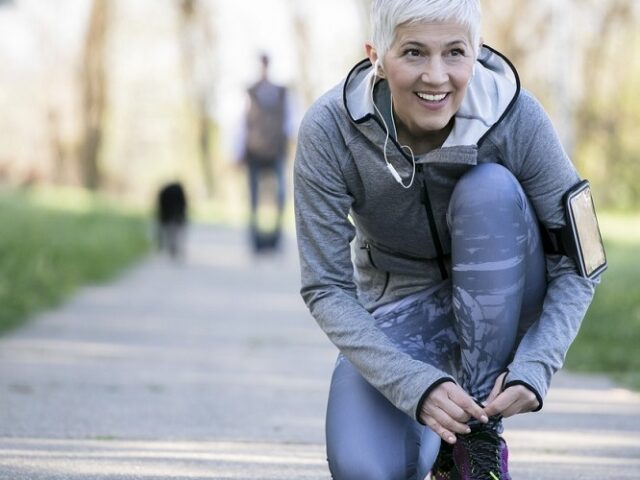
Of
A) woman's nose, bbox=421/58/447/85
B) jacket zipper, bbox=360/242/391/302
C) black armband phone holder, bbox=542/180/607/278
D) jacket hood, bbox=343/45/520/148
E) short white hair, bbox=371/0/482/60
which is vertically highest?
short white hair, bbox=371/0/482/60

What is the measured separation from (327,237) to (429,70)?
1.55 ft

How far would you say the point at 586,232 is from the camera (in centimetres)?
337

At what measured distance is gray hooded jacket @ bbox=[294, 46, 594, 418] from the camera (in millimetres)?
3295

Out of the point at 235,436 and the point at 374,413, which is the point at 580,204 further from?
the point at 235,436

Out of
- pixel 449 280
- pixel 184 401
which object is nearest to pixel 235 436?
pixel 184 401

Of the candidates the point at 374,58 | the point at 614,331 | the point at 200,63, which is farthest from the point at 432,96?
the point at 200,63

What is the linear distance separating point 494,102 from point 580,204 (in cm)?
31

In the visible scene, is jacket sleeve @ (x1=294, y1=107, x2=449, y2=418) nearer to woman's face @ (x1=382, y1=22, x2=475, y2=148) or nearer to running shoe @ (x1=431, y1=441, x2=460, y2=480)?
woman's face @ (x1=382, y1=22, x2=475, y2=148)

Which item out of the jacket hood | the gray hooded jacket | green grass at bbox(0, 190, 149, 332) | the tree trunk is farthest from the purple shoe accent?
the tree trunk

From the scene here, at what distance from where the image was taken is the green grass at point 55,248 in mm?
9302

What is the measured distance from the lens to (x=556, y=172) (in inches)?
131

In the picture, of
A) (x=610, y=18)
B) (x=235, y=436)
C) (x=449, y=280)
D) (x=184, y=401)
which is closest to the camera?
(x=449, y=280)

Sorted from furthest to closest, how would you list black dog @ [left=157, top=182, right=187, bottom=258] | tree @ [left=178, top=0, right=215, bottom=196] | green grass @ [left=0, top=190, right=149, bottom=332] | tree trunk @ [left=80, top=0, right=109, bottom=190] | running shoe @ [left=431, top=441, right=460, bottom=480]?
tree @ [left=178, top=0, right=215, bottom=196] < tree trunk @ [left=80, top=0, right=109, bottom=190] < black dog @ [left=157, top=182, right=187, bottom=258] < green grass @ [left=0, top=190, right=149, bottom=332] < running shoe @ [left=431, top=441, right=460, bottom=480]

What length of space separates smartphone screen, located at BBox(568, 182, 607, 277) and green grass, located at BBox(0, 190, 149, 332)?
5.10 meters
